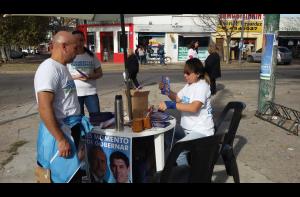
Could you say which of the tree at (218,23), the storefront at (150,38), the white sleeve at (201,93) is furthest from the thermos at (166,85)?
the storefront at (150,38)

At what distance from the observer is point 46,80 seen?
2.99 metres

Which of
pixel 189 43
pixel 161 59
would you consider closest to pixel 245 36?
pixel 189 43

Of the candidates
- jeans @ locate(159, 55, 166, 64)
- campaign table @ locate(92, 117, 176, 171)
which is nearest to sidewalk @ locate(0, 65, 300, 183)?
campaign table @ locate(92, 117, 176, 171)

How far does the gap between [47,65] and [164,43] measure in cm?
3052

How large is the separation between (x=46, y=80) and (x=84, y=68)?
2198mm

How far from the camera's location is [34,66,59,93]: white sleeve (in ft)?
9.78

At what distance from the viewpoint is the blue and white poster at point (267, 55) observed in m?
7.63

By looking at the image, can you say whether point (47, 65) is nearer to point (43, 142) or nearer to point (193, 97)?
point (43, 142)

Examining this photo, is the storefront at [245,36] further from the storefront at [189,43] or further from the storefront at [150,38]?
the storefront at [150,38]

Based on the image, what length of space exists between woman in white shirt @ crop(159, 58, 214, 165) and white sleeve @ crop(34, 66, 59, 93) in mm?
1465

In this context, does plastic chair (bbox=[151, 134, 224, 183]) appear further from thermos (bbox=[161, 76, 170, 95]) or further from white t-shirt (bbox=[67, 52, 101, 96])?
white t-shirt (bbox=[67, 52, 101, 96])

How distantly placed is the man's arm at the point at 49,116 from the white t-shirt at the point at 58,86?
6cm

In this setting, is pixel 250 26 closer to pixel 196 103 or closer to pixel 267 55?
pixel 267 55

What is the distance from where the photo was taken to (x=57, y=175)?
3.17 metres
